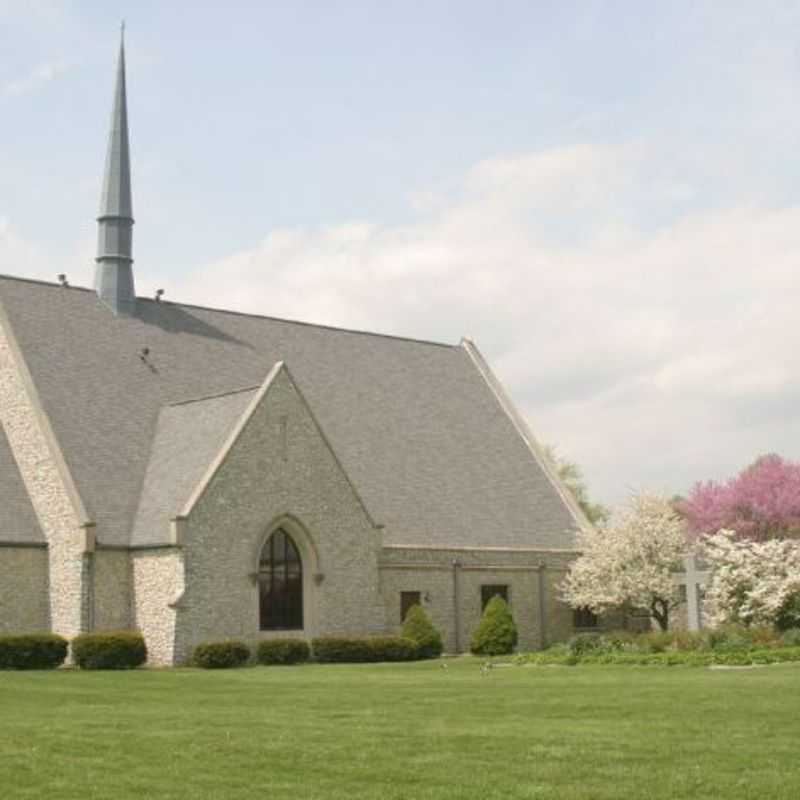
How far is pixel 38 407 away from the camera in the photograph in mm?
36531

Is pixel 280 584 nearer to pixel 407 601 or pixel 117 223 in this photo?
pixel 407 601

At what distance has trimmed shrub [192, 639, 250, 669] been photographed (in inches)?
1312

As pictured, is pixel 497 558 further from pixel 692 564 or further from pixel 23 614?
pixel 23 614

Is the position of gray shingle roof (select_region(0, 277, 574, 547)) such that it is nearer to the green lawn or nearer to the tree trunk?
the tree trunk

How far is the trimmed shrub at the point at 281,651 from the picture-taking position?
34.7 m

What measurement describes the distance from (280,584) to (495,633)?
6.91 metres

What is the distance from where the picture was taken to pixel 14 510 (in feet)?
118

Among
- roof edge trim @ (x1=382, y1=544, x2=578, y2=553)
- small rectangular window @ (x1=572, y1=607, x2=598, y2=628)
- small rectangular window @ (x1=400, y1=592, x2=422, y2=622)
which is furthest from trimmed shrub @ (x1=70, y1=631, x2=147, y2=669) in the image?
small rectangular window @ (x1=572, y1=607, x2=598, y2=628)

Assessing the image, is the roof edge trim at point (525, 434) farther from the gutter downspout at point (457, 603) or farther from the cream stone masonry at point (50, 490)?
the cream stone masonry at point (50, 490)

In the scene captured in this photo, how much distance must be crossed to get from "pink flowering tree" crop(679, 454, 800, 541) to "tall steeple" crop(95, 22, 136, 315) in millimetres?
32828

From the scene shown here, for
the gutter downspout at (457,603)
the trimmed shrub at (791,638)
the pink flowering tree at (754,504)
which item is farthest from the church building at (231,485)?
the pink flowering tree at (754,504)

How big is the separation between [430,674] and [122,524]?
11.0 m

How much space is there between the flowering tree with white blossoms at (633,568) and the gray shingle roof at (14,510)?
17682 millimetres

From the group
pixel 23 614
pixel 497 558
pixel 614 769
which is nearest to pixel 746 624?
pixel 497 558
